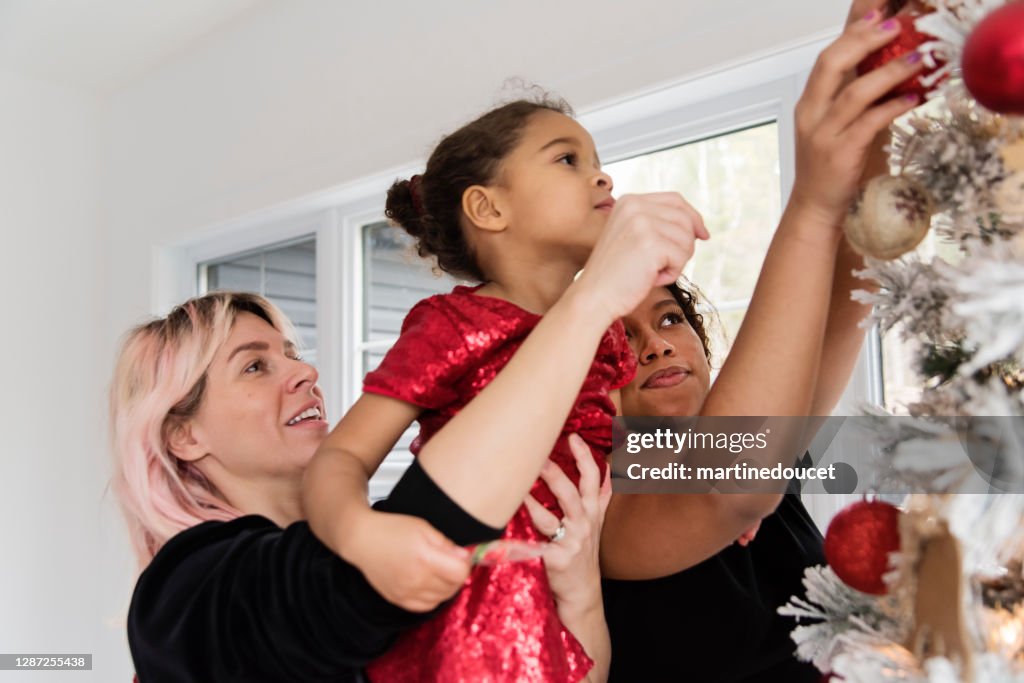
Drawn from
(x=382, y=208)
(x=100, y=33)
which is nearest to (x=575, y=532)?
(x=382, y=208)

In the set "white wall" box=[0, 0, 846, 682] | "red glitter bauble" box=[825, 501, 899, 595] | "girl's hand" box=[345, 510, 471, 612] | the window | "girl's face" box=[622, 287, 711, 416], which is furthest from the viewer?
the window

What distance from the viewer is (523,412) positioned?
66cm

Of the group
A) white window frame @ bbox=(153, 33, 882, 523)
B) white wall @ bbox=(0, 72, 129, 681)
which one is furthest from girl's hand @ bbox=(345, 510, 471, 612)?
white wall @ bbox=(0, 72, 129, 681)

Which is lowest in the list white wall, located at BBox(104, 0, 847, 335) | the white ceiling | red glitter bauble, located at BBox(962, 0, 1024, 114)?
red glitter bauble, located at BBox(962, 0, 1024, 114)

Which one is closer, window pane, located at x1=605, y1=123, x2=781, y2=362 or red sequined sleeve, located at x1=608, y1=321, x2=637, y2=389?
red sequined sleeve, located at x1=608, y1=321, x2=637, y2=389

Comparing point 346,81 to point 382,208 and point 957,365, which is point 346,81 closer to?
point 382,208

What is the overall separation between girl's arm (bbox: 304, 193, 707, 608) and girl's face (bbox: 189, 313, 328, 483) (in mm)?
566

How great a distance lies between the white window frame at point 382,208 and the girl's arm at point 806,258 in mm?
700

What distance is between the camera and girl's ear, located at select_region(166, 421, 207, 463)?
1276 millimetres

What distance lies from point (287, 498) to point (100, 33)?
8.70ft

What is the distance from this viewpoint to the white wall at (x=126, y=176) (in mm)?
2650

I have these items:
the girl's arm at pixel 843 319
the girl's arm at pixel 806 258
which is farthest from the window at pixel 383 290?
the girl's arm at pixel 806 258

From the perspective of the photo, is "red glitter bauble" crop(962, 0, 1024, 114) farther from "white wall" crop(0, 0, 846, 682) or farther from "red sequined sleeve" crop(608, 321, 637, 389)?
"white wall" crop(0, 0, 846, 682)

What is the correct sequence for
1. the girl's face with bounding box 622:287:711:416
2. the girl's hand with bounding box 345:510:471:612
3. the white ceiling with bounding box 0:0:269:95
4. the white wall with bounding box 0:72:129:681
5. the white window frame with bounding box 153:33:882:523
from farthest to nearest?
1. the white wall with bounding box 0:72:129:681
2. the white ceiling with bounding box 0:0:269:95
3. the white window frame with bounding box 153:33:882:523
4. the girl's face with bounding box 622:287:711:416
5. the girl's hand with bounding box 345:510:471:612
